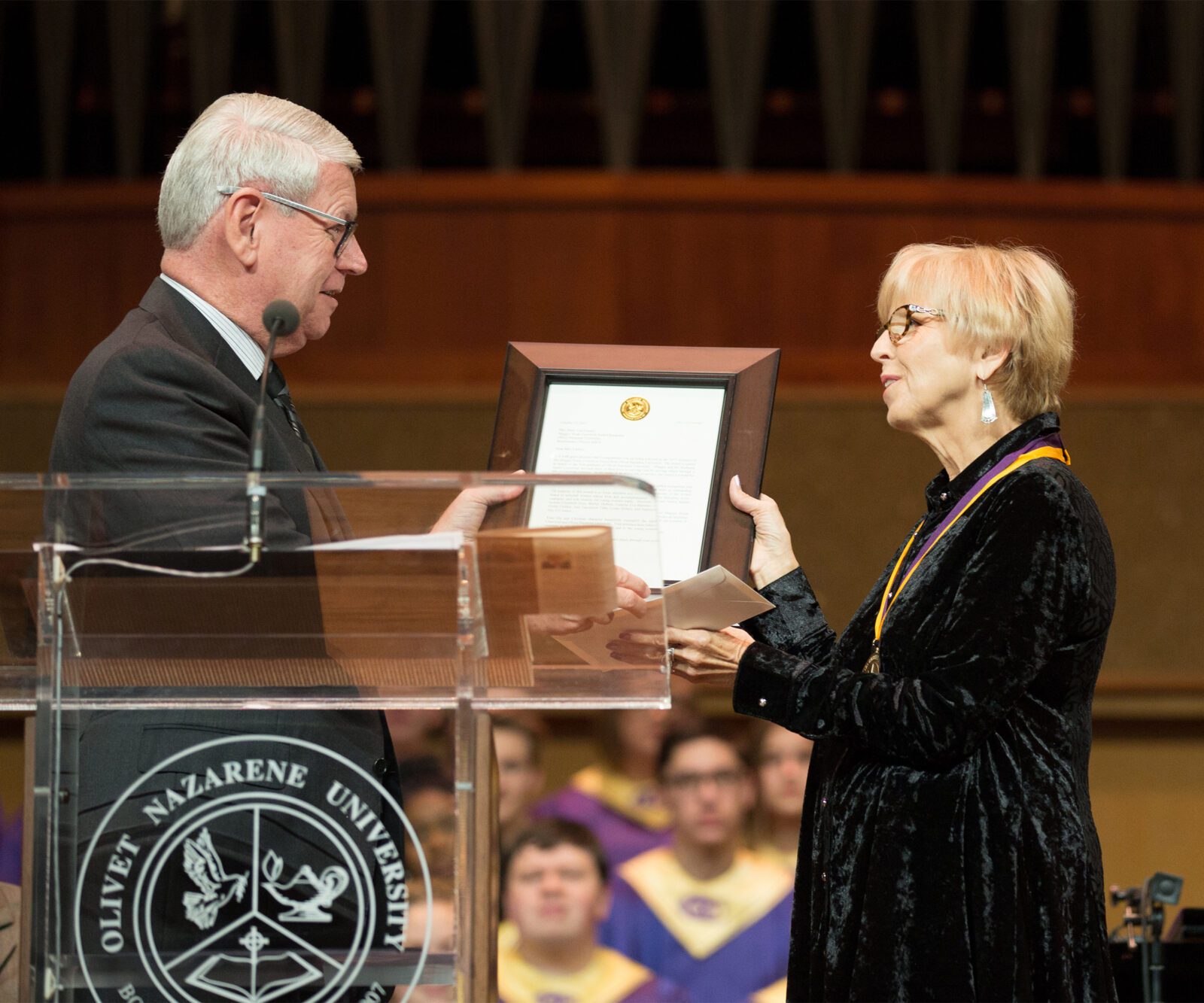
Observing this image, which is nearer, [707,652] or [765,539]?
[707,652]

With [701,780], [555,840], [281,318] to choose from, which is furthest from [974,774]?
[701,780]

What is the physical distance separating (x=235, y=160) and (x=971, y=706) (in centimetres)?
124

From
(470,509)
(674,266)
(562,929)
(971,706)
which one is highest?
(674,266)

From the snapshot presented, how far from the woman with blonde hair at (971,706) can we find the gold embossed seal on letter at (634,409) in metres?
0.40

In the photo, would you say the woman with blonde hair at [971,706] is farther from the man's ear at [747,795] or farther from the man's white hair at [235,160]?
the man's ear at [747,795]

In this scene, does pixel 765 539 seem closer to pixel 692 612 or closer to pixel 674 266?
Answer: pixel 692 612

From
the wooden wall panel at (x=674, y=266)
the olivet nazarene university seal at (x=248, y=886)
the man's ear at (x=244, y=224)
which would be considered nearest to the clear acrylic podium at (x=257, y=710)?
the olivet nazarene university seal at (x=248, y=886)

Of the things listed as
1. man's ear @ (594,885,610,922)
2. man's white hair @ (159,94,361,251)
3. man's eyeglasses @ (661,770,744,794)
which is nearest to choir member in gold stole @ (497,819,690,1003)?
man's ear @ (594,885,610,922)

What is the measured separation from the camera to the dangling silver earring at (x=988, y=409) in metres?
2.30

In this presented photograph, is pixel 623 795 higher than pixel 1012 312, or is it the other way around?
pixel 1012 312

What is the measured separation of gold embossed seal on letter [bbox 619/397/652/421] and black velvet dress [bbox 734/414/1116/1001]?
1.72 ft

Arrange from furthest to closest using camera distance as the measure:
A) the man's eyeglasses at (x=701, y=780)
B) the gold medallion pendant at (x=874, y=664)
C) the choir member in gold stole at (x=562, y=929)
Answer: the man's eyeglasses at (x=701, y=780), the choir member in gold stole at (x=562, y=929), the gold medallion pendant at (x=874, y=664)

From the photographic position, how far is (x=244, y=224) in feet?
7.55

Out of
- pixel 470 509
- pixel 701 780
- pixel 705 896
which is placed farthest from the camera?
pixel 701 780
